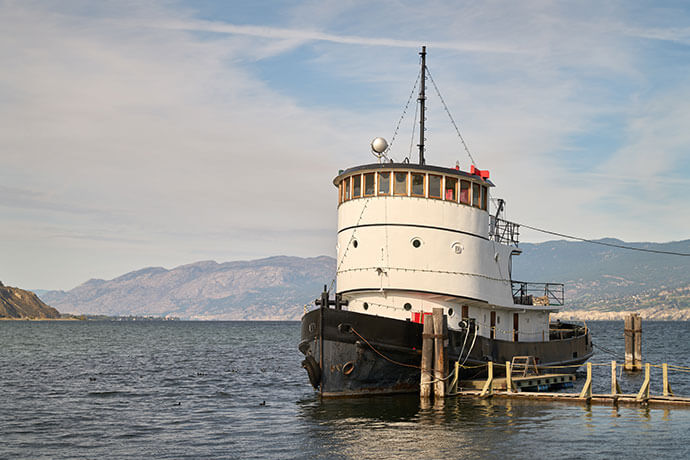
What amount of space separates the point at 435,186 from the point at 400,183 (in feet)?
4.10

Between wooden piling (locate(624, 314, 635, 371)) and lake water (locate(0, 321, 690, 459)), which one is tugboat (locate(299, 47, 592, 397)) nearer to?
lake water (locate(0, 321, 690, 459))

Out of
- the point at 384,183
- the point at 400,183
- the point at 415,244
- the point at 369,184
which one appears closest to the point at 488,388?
the point at 415,244

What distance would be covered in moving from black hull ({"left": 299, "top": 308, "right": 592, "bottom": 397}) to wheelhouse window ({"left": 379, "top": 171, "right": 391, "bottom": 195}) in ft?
15.5

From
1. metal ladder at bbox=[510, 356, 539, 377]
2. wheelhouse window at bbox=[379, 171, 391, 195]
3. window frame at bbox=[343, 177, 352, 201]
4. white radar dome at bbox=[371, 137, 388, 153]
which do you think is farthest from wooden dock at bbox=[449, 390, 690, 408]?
white radar dome at bbox=[371, 137, 388, 153]

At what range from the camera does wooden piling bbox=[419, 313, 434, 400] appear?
74.1 feet

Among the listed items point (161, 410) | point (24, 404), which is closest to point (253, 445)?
point (161, 410)

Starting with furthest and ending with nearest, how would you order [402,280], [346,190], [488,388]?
1. [346,190]
2. [402,280]
3. [488,388]

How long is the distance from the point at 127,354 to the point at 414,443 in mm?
43128

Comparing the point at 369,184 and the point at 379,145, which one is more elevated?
the point at 379,145

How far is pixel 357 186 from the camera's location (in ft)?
83.9

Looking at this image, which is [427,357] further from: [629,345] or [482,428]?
[629,345]

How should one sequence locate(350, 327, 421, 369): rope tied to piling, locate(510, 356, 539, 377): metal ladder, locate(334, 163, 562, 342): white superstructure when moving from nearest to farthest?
1. locate(350, 327, 421, 369): rope tied to piling
2. locate(334, 163, 562, 342): white superstructure
3. locate(510, 356, 539, 377): metal ladder

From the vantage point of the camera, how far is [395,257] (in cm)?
2438

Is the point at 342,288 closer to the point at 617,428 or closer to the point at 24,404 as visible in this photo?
the point at 617,428
